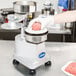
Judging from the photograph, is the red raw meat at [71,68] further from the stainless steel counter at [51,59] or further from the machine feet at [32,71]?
the machine feet at [32,71]

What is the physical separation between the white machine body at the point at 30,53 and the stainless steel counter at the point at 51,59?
1.5 inches

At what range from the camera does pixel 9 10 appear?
74.4 inches

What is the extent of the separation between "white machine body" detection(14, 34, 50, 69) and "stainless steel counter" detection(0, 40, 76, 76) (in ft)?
0.12

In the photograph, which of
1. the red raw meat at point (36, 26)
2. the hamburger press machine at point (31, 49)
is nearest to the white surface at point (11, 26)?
the hamburger press machine at point (31, 49)

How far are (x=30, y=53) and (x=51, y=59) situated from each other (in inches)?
7.2

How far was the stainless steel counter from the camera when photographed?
94cm

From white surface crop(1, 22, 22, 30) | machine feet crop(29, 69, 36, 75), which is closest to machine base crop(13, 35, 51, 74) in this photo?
machine feet crop(29, 69, 36, 75)

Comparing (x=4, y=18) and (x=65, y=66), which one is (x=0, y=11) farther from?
(x=65, y=66)

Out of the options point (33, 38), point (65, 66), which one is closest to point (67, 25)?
point (65, 66)

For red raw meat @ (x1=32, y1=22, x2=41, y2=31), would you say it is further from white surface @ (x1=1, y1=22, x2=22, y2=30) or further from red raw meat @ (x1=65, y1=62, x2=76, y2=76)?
white surface @ (x1=1, y1=22, x2=22, y2=30)

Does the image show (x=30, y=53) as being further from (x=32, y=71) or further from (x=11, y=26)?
(x=11, y=26)

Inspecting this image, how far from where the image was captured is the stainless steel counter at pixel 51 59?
0.94 meters

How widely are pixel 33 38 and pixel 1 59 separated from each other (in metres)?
0.27

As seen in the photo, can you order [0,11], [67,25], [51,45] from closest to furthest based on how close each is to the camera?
1. [51,45]
2. [67,25]
3. [0,11]
